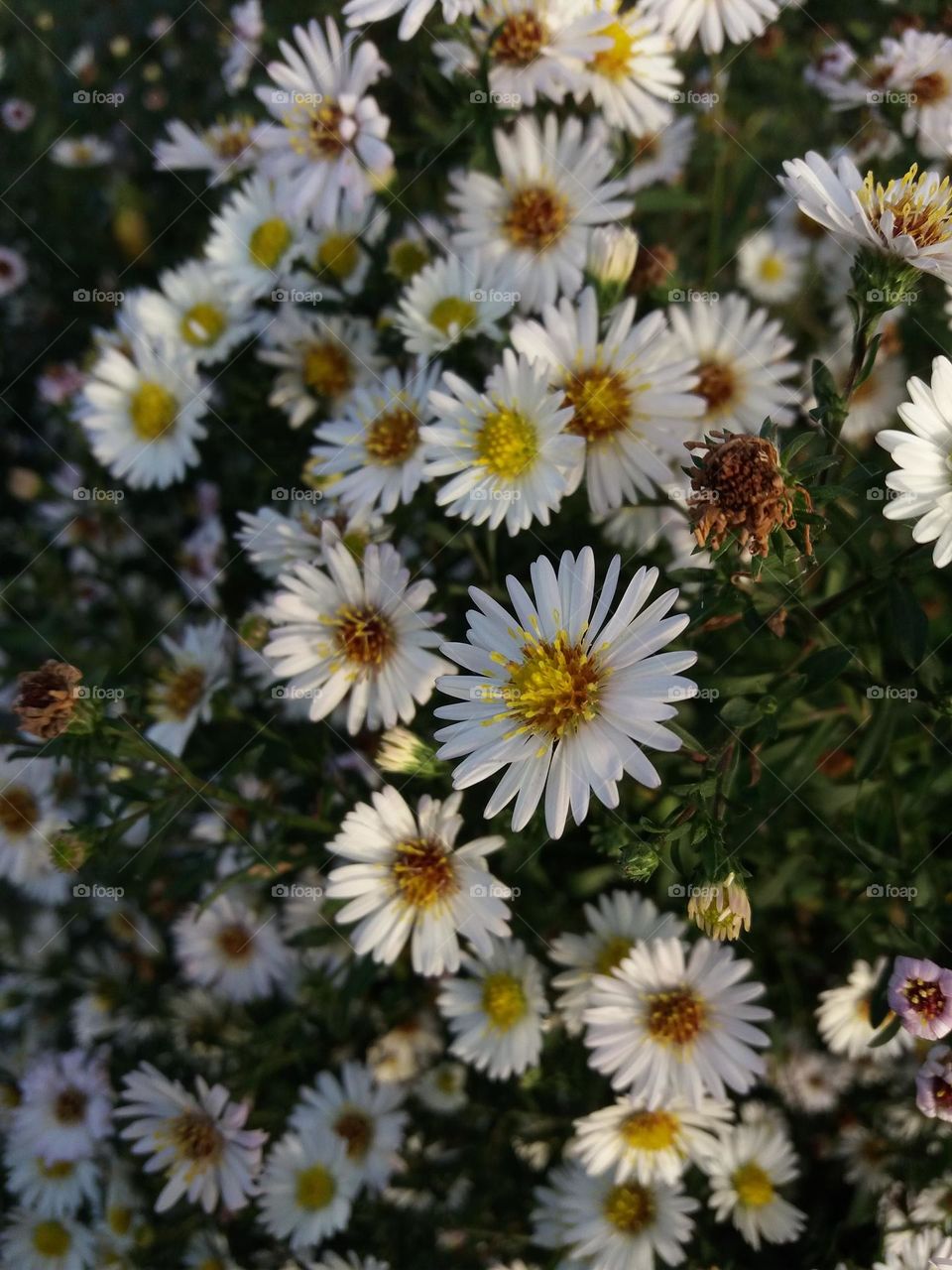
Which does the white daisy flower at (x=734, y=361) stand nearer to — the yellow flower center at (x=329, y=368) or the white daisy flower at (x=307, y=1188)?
the yellow flower center at (x=329, y=368)

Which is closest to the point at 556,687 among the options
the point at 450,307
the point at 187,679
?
the point at 450,307

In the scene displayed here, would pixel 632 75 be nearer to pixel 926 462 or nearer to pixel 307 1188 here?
pixel 926 462

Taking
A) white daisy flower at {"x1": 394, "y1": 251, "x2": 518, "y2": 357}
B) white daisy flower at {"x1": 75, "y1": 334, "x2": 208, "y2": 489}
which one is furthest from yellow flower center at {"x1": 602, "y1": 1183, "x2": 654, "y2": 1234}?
white daisy flower at {"x1": 75, "y1": 334, "x2": 208, "y2": 489}

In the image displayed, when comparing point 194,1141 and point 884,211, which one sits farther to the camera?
point 194,1141

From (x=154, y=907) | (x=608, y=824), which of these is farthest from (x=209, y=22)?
(x=608, y=824)

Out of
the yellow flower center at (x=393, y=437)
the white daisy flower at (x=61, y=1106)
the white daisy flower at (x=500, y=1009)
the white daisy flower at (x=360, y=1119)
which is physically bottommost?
the white daisy flower at (x=61, y=1106)

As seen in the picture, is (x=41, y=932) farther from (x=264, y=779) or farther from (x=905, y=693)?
(x=905, y=693)

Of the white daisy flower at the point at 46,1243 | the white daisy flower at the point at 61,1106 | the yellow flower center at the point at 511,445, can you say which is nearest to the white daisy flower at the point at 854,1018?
the yellow flower center at the point at 511,445
